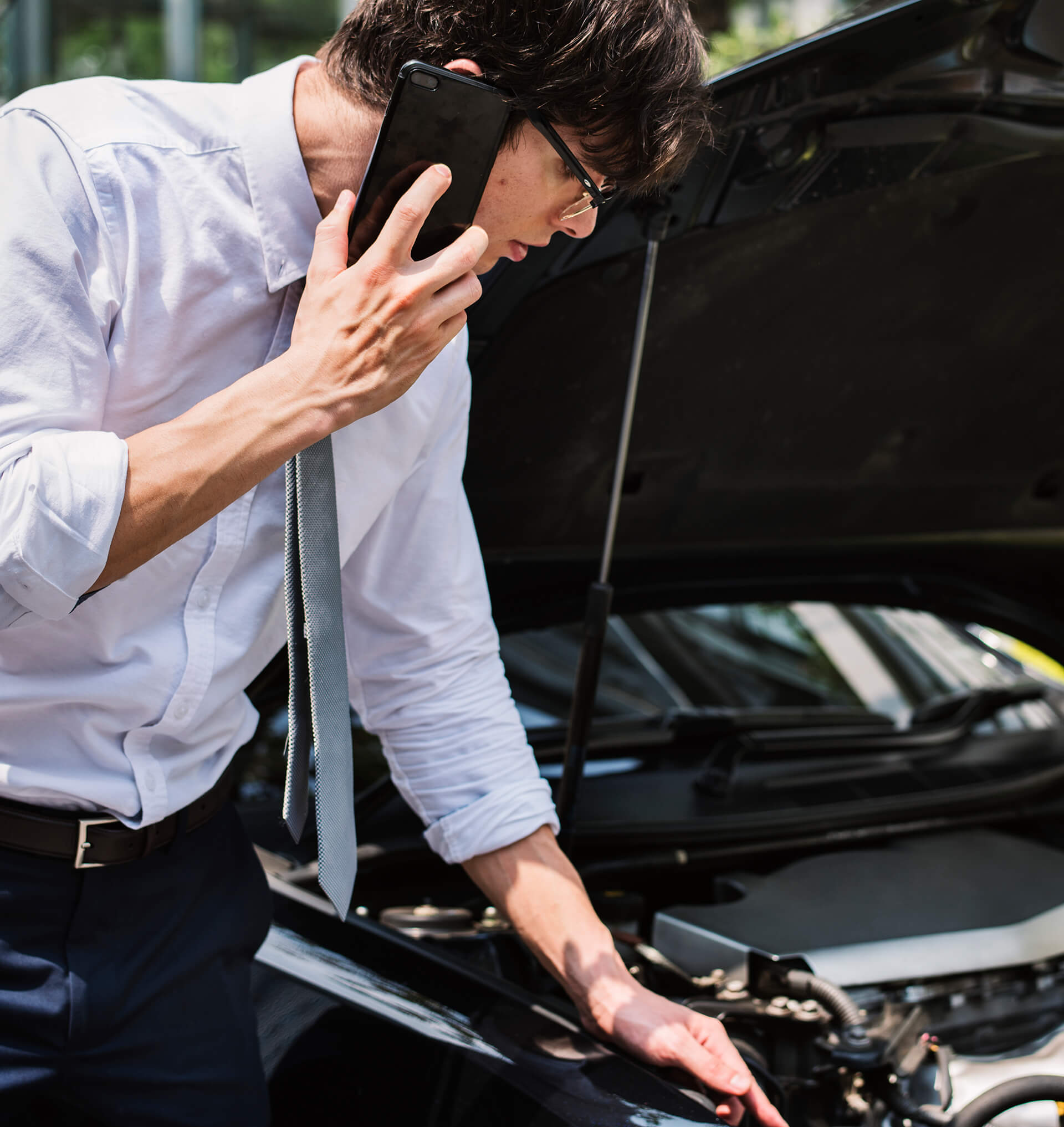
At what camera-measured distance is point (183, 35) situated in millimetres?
8578

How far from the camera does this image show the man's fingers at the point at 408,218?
0.85m

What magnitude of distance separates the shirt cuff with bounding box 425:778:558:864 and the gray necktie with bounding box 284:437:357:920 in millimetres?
156

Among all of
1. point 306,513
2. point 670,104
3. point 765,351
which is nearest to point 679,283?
point 765,351

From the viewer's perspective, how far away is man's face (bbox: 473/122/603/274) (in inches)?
37.1

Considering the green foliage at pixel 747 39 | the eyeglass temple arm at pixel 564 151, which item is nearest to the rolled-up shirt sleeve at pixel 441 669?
the eyeglass temple arm at pixel 564 151

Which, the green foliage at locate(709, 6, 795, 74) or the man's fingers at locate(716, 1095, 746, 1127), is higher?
the green foliage at locate(709, 6, 795, 74)

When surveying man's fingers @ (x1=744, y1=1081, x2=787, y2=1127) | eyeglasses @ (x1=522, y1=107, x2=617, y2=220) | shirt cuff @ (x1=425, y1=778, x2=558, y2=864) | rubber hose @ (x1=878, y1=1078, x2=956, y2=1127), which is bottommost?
rubber hose @ (x1=878, y1=1078, x2=956, y2=1127)

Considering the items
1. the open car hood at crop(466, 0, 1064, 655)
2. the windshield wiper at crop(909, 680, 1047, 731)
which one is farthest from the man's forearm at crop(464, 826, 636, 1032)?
the windshield wiper at crop(909, 680, 1047, 731)

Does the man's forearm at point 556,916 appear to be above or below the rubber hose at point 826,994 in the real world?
above

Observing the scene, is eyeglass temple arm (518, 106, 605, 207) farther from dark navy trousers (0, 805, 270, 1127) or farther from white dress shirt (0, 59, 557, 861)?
dark navy trousers (0, 805, 270, 1127)

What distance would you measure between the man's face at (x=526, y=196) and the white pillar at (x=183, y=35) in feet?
28.2

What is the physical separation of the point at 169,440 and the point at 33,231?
6.9 inches

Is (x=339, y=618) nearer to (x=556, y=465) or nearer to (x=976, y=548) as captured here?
(x=556, y=465)

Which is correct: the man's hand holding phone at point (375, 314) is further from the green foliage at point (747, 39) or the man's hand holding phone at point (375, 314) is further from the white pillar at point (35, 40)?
the white pillar at point (35, 40)
